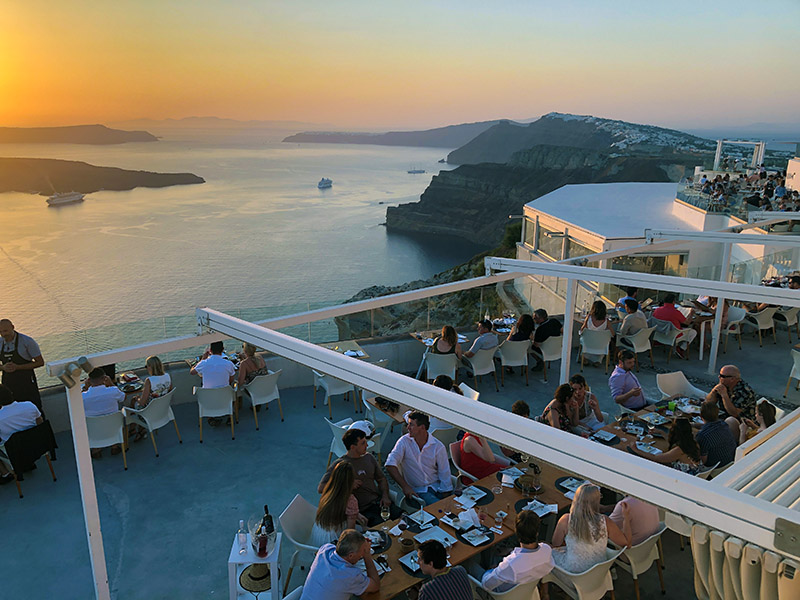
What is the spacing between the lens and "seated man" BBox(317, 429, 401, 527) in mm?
4797

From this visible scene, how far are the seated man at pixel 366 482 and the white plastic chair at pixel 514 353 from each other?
3.91 m

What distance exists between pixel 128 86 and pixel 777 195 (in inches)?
4096

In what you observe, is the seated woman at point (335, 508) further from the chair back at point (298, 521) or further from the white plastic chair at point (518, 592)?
the white plastic chair at point (518, 592)

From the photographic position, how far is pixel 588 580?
12.7ft

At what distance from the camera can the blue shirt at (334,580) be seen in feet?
11.4

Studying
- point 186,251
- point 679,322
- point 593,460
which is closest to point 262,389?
point 593,460

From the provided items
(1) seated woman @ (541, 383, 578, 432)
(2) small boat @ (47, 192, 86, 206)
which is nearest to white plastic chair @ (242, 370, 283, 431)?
(1) seated woman @ (541, 383, 578, 432)

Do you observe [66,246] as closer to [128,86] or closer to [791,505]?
[128,86]

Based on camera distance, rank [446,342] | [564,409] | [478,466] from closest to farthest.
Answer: [478,466] → [564,409] → [446,342]

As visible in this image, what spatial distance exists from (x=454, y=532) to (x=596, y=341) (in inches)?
210

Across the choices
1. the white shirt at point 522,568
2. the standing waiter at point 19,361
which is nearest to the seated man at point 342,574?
the white shirt at point 522,568

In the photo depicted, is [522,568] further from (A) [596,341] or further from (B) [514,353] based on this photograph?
(A) [596,341]

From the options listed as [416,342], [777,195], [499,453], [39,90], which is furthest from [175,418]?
[39,90]

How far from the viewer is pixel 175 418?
748 cm
